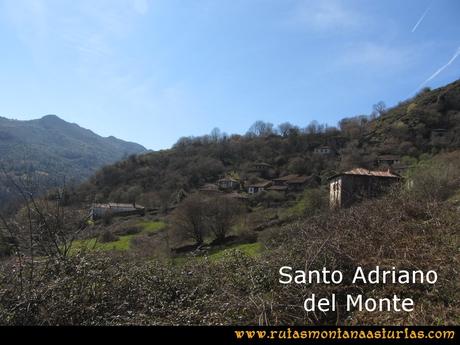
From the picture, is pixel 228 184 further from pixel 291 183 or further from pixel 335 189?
pixel 335 189

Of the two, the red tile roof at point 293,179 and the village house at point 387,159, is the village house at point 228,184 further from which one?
the village house at point 387,159

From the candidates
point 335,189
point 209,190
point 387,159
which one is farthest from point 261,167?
point 335,189

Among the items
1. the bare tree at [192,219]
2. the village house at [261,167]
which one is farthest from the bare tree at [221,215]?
the village house at [261,167]

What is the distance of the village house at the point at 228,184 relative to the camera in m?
78.9

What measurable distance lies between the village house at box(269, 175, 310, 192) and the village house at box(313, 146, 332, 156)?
1346cm

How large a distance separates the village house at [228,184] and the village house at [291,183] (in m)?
7.71

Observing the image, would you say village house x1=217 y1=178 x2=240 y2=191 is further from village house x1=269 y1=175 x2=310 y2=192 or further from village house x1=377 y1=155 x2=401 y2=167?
village house x1=377 y1=155 x2=401 y2=167

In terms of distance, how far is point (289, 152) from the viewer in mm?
95250

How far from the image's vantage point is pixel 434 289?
5.67 meters

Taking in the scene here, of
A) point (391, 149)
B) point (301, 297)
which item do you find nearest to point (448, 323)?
point (301, 297)

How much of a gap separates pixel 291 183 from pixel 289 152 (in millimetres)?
22253

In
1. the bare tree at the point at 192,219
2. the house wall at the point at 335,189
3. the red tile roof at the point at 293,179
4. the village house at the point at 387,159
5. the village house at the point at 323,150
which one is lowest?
the bare tree at the point at 192,219
